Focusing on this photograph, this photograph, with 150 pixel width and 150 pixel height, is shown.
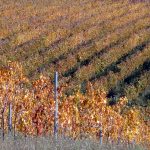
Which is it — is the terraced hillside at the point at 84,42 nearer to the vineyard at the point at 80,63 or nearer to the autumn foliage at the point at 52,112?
the vineyard at the point at 80,63

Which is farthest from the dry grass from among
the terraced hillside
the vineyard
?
the terraced hillside

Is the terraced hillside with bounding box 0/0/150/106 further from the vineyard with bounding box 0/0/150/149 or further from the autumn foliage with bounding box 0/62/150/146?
the autumn foliage with bounding box 0/62/150/146

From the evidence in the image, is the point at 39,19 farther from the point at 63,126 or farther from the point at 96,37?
the point at 63,126

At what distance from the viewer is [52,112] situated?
20.8 metres

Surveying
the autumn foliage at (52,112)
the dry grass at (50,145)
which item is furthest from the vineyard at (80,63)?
the dry grass at (50,145)

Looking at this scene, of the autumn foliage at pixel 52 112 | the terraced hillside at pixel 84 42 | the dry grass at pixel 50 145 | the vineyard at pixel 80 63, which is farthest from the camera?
the terraced hillside at pixel 84 42

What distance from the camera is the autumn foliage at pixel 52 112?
1908 cm

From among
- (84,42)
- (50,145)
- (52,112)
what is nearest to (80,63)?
(84,42)

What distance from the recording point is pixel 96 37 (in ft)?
157

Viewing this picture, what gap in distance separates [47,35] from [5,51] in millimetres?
4891

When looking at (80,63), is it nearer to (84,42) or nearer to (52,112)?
(84,42)

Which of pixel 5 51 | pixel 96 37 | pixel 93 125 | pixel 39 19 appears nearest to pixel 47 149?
pixel 93 125

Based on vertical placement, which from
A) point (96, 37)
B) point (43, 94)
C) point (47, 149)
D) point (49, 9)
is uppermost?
point (49, 9)

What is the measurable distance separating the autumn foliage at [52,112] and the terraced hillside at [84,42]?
1135cm
